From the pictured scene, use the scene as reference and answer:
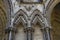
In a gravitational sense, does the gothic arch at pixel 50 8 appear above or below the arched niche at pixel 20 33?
above

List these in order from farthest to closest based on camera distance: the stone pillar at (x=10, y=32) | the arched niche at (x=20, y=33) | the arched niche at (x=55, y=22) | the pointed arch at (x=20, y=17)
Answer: the arched niche at (x=55, y=22) → the pointed arch at (x=20, y=17) → the arched niche at (x=20, y=33) → the stone pillar at (x=10, y=32)

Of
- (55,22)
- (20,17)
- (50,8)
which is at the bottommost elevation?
(55,22)

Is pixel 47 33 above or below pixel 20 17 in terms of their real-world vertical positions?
below

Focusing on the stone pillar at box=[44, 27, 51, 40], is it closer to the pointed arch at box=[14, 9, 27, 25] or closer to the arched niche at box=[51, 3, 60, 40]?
the arched niche at box=[51, 3, 60, 40]

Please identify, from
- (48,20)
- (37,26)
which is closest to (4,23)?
(37,26)

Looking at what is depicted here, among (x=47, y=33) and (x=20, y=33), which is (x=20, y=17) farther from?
(x=47, y=33)

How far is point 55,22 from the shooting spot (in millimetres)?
6965

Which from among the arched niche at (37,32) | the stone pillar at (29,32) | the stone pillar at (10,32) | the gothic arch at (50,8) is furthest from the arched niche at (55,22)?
the stone pillar at (10,32)

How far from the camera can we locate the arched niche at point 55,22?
6655 mm

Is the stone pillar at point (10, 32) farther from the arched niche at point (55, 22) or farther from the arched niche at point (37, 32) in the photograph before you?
the arched niche at point (55, 22)

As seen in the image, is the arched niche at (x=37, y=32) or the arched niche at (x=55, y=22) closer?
the arched niche at (x=37, y=32)

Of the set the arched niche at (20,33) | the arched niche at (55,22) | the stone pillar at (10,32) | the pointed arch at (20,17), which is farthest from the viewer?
the arched niche at (55,22)

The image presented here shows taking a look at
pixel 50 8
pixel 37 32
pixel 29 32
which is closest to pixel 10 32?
pixel 29 32

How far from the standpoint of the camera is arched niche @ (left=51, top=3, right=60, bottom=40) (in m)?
6.66
